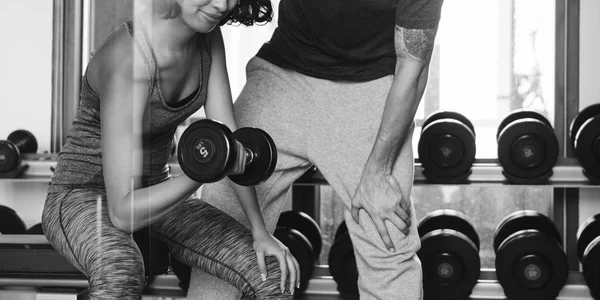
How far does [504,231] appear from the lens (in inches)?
101

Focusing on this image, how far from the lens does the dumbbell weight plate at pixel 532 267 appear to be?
2.27m

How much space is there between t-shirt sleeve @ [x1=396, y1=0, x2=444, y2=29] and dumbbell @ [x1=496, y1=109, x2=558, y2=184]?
1.06 meters

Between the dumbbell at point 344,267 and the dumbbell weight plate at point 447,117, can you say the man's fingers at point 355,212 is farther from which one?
the dumbbell weight plate at point 447,117

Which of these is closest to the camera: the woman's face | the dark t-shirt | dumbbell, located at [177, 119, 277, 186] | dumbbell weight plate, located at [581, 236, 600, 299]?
dumbbell, located at [177, 119, 277, 186]

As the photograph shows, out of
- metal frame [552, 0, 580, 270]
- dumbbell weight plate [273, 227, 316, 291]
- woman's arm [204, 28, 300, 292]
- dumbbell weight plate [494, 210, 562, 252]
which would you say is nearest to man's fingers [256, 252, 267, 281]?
woman's arm [204, 28, 300, 292]

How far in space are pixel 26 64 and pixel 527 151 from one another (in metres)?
1.75

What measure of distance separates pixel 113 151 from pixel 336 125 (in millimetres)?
574

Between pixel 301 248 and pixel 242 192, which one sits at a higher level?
pixel 242 192

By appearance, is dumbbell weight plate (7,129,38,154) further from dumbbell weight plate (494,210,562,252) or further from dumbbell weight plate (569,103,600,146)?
dumbbell weight plate (569,103,600,146)

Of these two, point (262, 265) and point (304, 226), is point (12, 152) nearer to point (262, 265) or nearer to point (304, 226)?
point (262, 265)

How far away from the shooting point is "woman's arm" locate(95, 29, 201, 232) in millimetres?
1023

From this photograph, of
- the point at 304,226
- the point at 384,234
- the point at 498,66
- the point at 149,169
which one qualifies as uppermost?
the point at 498,66

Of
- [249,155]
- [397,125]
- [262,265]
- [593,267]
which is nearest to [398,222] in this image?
[397,125]

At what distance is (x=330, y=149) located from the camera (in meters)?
1.49
